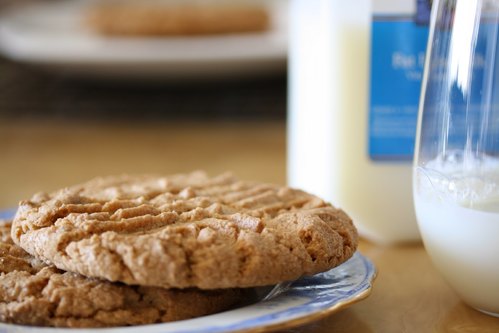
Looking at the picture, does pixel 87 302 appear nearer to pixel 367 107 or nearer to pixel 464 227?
pixel 464 227

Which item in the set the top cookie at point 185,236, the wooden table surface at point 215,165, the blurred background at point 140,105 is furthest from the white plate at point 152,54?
the top cookie at point 185,236

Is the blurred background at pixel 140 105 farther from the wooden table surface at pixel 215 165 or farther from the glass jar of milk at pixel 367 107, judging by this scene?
the glass jar of milk at pixel 367 107

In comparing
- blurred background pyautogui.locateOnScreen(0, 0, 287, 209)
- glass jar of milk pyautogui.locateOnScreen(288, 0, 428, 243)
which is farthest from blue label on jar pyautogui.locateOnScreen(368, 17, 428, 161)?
blurred background pyautogui.locateOnScreen(0, 0, 287, 209)

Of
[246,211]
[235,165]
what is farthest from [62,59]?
[246,211]

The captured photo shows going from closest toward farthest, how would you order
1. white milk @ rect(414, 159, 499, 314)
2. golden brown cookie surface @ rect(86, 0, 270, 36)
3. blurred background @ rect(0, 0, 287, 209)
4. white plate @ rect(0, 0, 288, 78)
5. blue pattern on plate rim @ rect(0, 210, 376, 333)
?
blue pattern on plate rim @ rect(0, 210, 376, 333) < white milk @ rect(414, 159, 499, 314) < blurred background @ rect(0, 0, 287, 209) < white plate @ rect(0, 0, 288, 78) < golden brown cookie surface @ rect(86, 0, 270, 36)

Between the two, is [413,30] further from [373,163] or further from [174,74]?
[174,74]

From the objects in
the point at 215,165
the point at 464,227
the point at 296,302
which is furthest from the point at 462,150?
the point at 215,165

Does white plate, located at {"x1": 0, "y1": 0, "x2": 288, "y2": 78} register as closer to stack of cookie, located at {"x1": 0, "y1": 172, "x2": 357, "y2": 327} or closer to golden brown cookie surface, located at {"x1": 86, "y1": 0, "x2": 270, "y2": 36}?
golden brown cookie surface, located at {"x1": 86, "y1": 0, "x2": 270, "y2": 36}
